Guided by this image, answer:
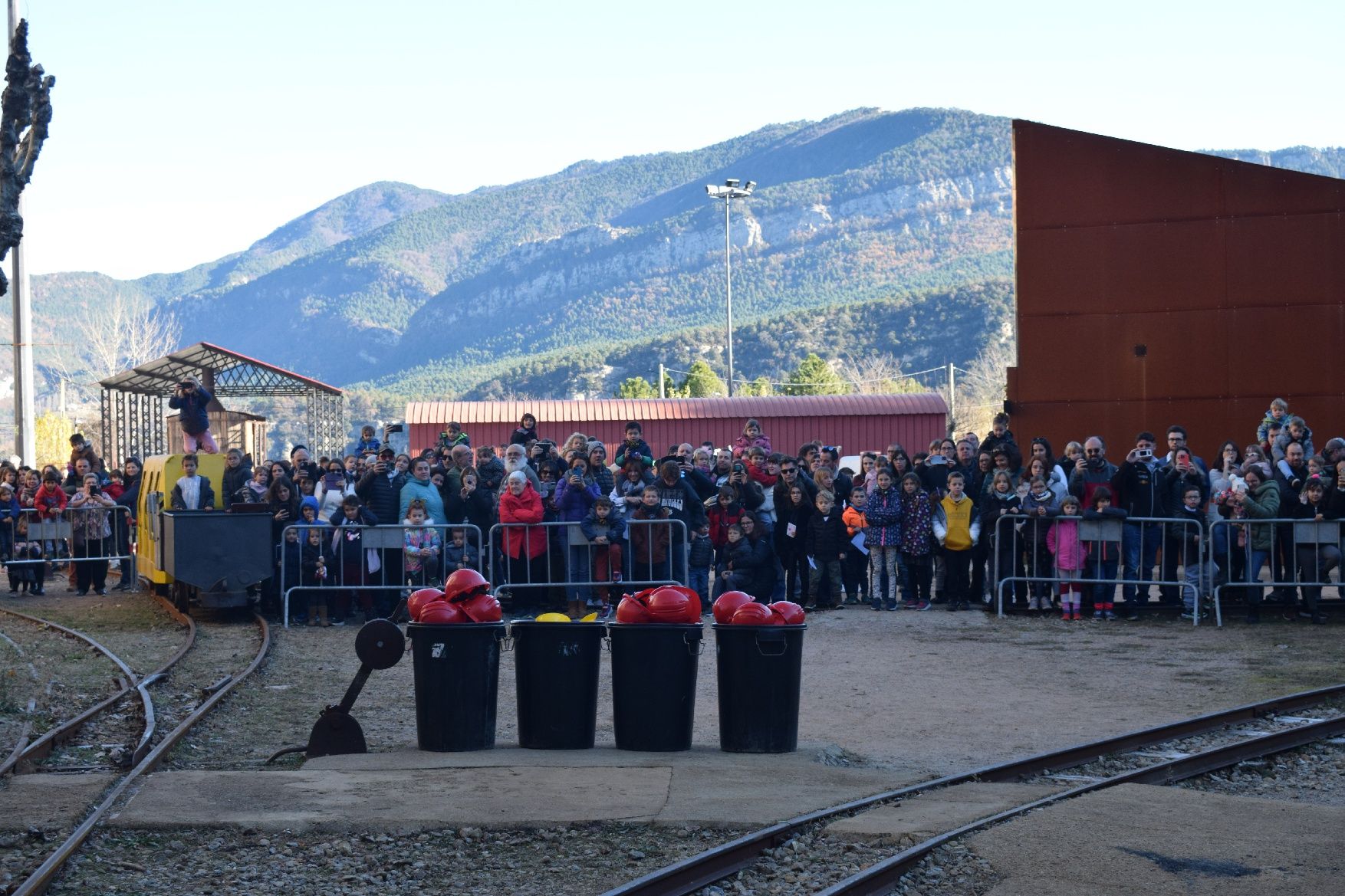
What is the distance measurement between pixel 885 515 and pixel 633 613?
26.5 ft

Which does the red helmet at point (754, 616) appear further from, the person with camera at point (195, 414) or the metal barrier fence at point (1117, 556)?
the person with camera at point (195, 414)

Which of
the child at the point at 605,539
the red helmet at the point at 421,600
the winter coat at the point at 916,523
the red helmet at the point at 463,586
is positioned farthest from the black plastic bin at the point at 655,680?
the winter coat at the point at 916,523

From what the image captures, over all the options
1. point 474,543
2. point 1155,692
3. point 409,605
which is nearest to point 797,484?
point 474,543

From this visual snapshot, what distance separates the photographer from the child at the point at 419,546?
17.4 meters

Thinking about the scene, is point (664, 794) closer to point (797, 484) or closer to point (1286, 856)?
point (1286, 856)

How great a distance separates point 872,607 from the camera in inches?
711

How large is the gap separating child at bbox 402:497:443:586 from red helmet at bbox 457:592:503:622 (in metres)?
7.39

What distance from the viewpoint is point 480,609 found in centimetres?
1006

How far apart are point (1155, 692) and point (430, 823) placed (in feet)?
22.8

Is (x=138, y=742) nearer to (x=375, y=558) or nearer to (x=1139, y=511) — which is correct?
(x=375, y=558)

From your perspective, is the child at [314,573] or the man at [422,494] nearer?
the child at [314,573]

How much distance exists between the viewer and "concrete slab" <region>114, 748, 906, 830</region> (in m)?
8.10

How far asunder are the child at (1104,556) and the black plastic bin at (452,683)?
28.8 ft

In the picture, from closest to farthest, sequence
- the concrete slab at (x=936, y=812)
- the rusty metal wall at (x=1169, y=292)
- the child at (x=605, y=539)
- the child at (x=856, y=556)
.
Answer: the concrete slab at (x=936, y=812)
the child at (x=605, y=539)
the child at (x=856, y=556)
the rusty metal wall at (x=1169, y=292)
